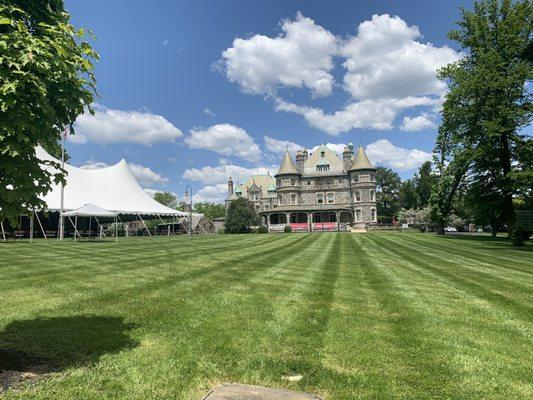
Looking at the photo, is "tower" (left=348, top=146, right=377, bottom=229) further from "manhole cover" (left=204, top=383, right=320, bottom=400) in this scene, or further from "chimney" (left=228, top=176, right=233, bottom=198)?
"manhole cover" (left=204, top=383, right=320, bottom=400)

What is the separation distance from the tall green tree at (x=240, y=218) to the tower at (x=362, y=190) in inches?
866

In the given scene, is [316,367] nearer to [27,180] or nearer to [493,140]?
[27,180]

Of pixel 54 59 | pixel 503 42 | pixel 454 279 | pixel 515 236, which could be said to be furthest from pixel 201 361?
pixel 503 42

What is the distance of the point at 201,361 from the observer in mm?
4676

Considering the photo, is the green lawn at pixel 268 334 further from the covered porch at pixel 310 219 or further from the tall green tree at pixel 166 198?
the tall green tree at pixel 166 198

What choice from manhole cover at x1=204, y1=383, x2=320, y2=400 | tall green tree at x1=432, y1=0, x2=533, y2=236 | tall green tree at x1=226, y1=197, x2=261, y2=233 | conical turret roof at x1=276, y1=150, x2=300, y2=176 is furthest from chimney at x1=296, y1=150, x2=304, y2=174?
manhole cover at x1=204, y1=383, x2=320, y2=400

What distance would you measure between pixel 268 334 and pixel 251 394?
6.15 feet

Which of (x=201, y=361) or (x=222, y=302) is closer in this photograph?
(x=201, y=361)

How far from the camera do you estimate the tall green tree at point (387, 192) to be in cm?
9462

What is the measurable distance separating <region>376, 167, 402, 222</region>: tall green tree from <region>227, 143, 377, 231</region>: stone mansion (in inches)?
888

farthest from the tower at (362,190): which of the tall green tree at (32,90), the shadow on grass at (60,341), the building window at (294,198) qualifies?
the tall green tree at (32,90)

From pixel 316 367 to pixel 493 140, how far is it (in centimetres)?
3327

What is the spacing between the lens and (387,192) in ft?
317

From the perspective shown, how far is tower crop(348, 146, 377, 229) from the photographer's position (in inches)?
2677
